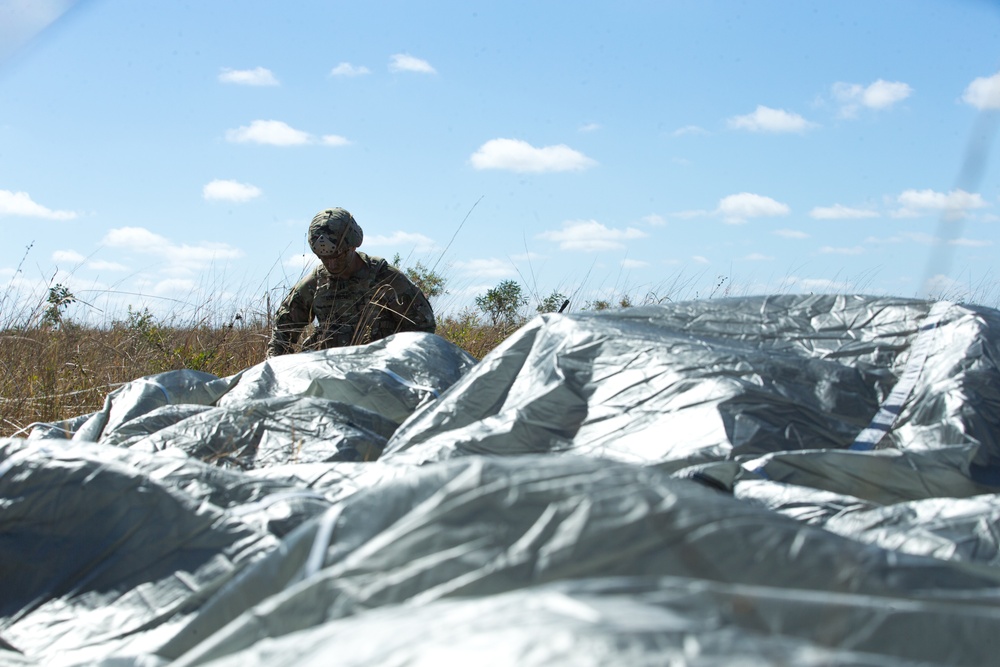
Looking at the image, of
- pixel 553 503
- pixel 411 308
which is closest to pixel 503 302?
pixel 411 308

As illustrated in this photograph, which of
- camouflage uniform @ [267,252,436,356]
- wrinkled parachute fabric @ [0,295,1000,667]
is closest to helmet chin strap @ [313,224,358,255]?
camouflage uniform @ [267,252,436,356]

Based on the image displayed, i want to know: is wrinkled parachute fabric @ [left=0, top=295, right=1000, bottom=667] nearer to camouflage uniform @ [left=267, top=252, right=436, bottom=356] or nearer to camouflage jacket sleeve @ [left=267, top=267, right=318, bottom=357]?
camouflage uniform @ [left=267, top=252, right=436, bottom=356]

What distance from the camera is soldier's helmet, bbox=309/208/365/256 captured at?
441 centimetres

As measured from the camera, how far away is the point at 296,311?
460 cm

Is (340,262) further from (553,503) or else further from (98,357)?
(553,503)

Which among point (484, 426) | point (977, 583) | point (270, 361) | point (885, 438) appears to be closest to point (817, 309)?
point (885, 438)

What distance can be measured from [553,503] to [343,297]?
3716 mm

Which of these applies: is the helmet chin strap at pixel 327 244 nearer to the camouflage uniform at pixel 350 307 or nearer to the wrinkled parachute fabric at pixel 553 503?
the camouflage uniform at pixel 350 307

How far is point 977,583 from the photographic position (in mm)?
1064

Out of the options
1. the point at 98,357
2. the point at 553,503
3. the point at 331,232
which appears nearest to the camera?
the point at 553,503

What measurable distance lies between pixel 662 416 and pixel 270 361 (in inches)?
52.1

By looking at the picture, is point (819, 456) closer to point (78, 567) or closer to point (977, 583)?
point (977, 583)

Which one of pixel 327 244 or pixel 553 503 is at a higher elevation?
pixel 327 244

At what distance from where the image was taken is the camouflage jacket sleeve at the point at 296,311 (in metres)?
4.51
